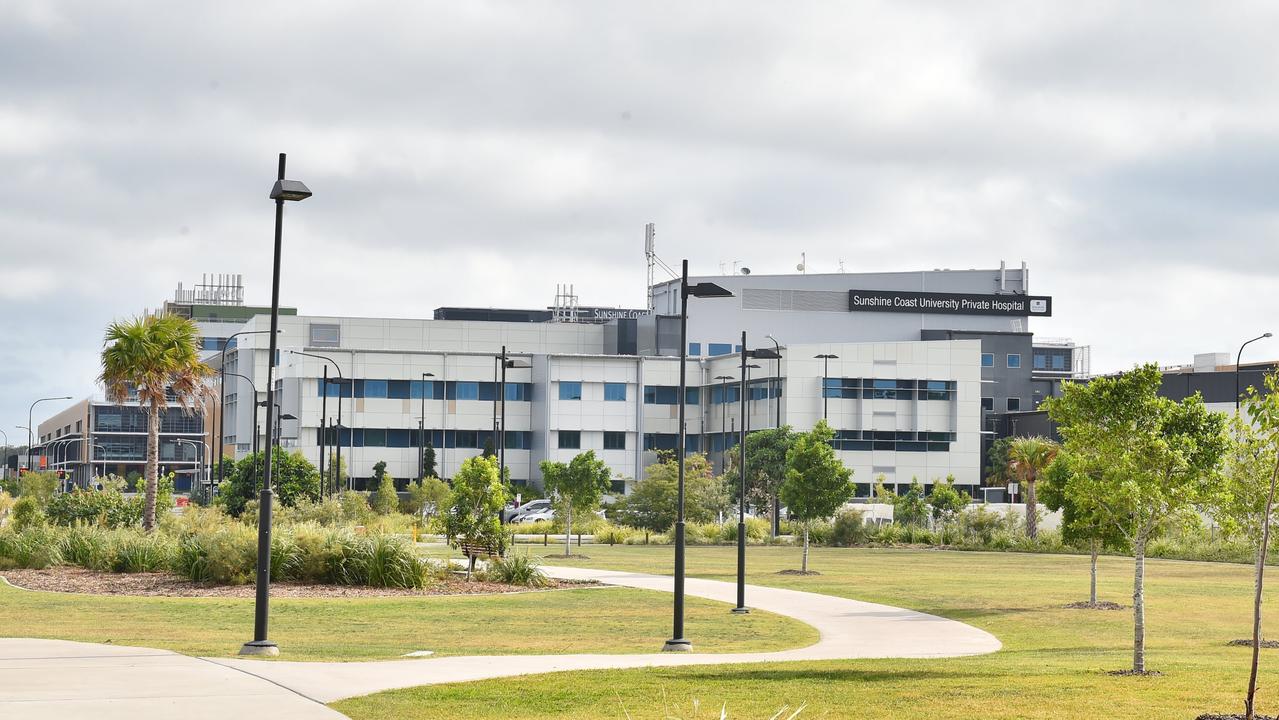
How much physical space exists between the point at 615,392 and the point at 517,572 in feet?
239

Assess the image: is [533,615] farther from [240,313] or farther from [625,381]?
[240,313]

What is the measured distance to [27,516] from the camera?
43.5 meters

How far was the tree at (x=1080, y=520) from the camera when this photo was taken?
19156 mm

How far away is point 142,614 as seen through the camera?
23844 millimetres

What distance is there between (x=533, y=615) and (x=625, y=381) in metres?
79.9

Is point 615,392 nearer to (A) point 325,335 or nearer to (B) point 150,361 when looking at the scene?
(A) point 325,335

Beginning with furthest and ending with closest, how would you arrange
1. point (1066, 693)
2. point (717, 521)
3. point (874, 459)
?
point (874, 459), point (717, 521), point (1066, 693)

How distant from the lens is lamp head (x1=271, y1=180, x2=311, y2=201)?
17781 millimetres

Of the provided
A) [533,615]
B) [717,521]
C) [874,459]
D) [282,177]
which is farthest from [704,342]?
[282,177]

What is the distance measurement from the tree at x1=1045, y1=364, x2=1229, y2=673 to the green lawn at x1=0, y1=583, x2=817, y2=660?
5531 millimetres

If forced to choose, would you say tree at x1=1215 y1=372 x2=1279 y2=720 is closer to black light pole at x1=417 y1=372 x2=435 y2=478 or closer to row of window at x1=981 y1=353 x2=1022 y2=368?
black light pole at x1=417 y1=372 x2=435 y2=478

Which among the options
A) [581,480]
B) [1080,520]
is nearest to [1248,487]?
[1080,520]

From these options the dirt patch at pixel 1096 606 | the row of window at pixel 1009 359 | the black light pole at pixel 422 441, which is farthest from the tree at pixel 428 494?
the dirt patch at pixel 1096 606

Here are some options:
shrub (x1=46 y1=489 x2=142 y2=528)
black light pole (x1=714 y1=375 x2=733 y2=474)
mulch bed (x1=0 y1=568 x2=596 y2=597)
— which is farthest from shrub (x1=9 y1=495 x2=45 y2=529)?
black light pole (x1=714 y1=375 x2=733 y2=474)
